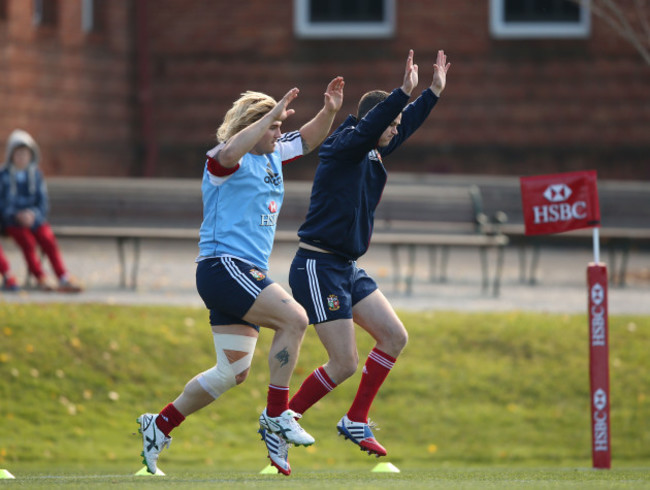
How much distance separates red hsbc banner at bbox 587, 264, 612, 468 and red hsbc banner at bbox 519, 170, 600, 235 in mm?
324

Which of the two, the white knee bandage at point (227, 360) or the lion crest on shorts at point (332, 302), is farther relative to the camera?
the lion crest on shorts at point (332, 302)

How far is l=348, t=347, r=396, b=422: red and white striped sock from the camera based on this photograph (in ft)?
24.6

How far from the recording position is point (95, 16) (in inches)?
867

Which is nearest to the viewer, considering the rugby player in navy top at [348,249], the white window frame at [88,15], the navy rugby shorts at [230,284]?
the navy rugby shorts at [230,284]

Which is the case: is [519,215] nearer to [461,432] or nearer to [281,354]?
[461,432]

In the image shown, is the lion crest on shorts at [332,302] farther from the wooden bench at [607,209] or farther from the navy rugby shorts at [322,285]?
the wooden bench at [607,209]

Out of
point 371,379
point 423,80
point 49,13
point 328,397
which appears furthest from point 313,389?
point 423,80

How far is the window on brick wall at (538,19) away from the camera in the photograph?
71.5 ft

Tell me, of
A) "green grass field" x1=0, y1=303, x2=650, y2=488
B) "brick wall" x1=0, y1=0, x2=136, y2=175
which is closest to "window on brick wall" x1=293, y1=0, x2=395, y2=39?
"brick wall" x1=0, y1=0, x2=136, y2=175

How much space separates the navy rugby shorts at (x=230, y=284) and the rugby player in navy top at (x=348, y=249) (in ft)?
1.74

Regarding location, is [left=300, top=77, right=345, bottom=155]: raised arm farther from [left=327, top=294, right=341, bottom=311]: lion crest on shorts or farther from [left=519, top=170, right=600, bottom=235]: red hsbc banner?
[left=519, top=170, right=600, bottom=235]: red hsbc banner

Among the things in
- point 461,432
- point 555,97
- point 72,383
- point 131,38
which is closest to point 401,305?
point 461,432

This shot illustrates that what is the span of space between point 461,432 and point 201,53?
43.8 ft

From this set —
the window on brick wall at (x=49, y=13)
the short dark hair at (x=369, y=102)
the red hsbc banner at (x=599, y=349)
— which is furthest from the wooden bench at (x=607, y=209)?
the short dark hair at (x=369, y=102)
